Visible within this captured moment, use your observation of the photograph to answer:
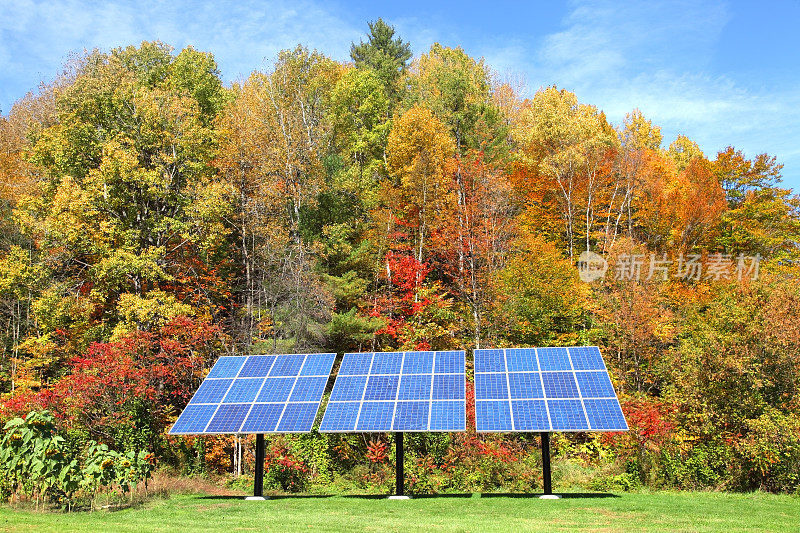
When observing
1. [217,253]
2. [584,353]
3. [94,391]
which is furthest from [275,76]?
[584,353]

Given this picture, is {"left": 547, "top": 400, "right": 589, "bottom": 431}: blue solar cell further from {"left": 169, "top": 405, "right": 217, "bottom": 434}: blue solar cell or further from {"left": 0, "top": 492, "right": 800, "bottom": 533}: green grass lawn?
{"left": 169, "top": 405, "right": 217, "bottom": 434}: blue solar cell

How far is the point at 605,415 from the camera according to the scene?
15.8 metres

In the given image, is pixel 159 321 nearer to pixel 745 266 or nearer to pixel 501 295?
pixel 501 295

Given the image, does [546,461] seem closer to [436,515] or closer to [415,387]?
[436,515]

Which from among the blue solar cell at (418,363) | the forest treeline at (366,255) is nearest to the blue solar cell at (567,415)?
the blue solar cell at (418,363)

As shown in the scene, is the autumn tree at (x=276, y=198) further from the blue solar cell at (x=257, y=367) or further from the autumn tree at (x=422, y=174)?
the blue solar cell at (x=257, y=367)

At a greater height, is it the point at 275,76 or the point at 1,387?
the point at 275,76

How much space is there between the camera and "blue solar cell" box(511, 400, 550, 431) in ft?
51.4

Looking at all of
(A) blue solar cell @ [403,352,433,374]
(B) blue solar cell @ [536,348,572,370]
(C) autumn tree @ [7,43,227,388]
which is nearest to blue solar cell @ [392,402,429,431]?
(A) blue solar cell @ [403,352,433,374]

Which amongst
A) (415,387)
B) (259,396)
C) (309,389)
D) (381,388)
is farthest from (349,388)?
(259,396)

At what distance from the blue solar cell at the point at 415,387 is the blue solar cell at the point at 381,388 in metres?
0.21

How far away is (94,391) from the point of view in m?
25.0

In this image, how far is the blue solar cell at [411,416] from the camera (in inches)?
636

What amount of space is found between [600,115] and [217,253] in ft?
129
